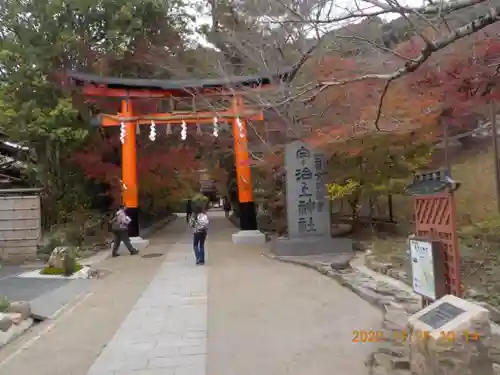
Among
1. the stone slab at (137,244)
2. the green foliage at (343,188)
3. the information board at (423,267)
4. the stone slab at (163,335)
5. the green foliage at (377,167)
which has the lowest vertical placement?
the stone slab at (163,335)

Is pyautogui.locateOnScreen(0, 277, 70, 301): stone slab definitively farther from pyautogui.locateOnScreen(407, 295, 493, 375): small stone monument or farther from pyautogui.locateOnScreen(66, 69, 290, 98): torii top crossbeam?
pyautogui.locateOnScreen(66, 69, 290, 98): torii top crossbeam

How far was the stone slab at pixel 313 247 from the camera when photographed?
481 inches

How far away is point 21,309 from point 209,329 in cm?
293

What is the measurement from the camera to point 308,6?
4699mm

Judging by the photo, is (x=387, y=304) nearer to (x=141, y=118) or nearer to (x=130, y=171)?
(x=130, y=171)

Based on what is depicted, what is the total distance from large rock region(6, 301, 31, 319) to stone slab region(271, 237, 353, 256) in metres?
6.87

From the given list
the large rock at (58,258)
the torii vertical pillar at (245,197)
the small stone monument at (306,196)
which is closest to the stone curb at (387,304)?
the small stone monument at (306,196)

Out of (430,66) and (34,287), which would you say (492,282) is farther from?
(34,287)

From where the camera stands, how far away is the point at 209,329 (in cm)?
595

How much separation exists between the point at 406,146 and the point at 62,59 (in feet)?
42.4

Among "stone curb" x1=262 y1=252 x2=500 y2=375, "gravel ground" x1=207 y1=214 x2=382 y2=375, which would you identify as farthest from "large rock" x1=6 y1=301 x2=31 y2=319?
"stone curb" x1=262 y1=252 x2=500 y2=375

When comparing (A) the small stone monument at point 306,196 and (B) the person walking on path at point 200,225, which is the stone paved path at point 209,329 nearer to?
(B) the person walking on path at point 200,225

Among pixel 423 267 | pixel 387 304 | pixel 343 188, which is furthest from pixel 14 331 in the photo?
pixel 343 188

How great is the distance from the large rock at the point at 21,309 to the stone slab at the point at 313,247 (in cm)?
687
